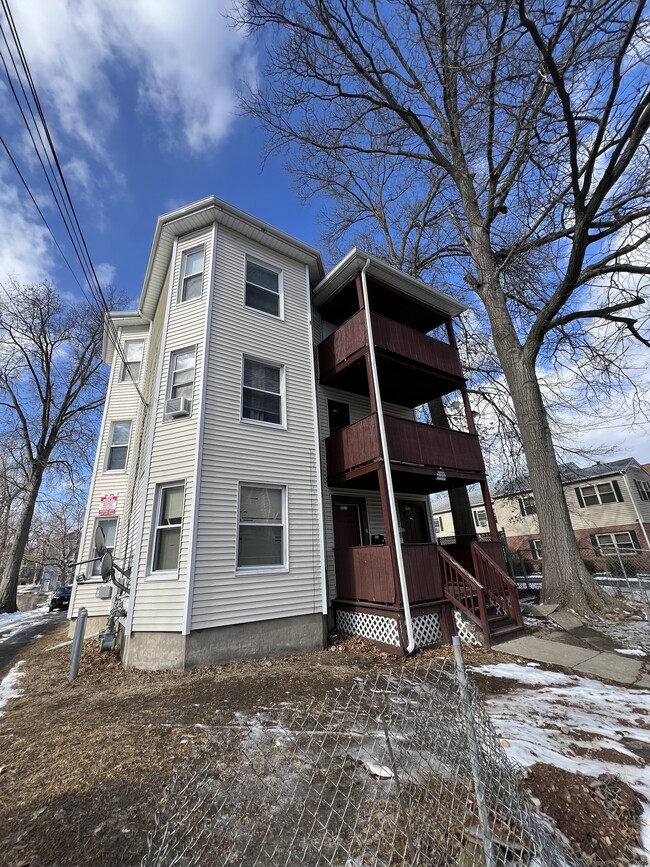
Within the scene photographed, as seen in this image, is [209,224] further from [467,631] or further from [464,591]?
[467,631]

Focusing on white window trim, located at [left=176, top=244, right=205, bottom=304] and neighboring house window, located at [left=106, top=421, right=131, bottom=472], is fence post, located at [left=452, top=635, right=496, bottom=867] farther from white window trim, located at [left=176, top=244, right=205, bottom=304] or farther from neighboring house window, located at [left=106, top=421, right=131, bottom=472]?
neighboring house window, located at [left=106, top=421, right=131, bottom=472]

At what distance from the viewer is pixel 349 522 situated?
32.6 ft

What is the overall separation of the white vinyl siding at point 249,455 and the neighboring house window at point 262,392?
205mm

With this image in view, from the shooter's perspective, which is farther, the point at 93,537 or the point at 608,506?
the point at 608,506

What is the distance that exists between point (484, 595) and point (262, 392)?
6.67m

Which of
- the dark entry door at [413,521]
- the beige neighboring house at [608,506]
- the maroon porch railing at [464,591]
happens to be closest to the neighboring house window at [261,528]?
the maroon porch railing at [464,591]

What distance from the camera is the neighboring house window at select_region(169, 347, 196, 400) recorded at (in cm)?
830

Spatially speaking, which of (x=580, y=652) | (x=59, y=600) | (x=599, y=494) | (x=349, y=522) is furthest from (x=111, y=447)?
(x=599, y=494)

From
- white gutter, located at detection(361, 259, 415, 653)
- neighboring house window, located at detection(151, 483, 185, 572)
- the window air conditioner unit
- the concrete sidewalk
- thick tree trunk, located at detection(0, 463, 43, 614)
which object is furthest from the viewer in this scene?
thick tree trunk, located at detection(0, 463, 43, 614)

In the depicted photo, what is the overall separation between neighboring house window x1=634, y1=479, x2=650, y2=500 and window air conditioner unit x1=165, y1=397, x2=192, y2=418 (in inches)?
1106

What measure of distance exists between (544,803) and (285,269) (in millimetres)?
10968

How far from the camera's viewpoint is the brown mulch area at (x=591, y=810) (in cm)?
224

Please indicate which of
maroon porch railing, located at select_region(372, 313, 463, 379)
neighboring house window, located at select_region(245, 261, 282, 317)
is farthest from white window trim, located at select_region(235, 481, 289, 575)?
neighboring house window, located at select_region(245, 261, 282, 317)

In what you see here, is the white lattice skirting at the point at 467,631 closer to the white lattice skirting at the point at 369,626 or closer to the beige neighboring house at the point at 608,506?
the white lattice skirting at the point at 369,626
